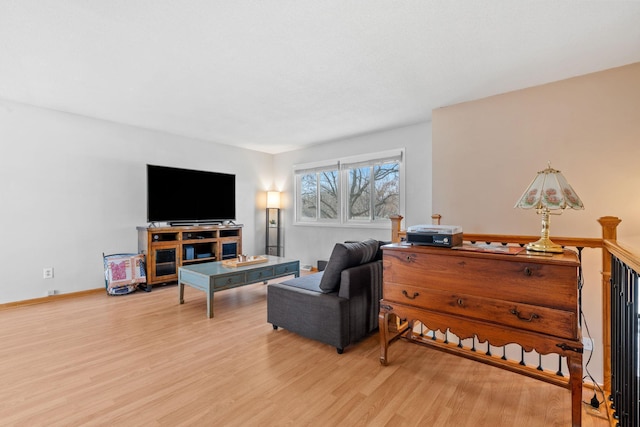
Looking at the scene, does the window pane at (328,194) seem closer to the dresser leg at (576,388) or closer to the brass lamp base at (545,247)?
the brass lamp base at (545,247)

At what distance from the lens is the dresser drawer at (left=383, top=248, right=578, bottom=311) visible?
5.05ft

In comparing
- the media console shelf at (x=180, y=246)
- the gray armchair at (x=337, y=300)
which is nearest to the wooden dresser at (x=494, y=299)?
the gray armchair at (x=337, y=300)

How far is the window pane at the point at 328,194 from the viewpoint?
17.4 ft

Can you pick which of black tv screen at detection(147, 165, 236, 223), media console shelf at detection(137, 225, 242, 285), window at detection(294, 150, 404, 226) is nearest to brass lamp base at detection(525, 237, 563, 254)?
window at detection(294, 150, 404, 226)

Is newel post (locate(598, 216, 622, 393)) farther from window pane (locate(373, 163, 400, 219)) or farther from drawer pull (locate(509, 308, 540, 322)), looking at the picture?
window pane (locate(373, 163, 400, 219))

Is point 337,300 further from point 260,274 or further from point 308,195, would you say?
point 308,195

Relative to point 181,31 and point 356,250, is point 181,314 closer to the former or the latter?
point 356,250

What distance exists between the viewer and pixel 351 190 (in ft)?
16.7

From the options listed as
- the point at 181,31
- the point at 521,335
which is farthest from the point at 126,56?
the point at 521,335

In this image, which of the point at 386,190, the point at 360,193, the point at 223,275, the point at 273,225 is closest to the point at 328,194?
the point at 360,193

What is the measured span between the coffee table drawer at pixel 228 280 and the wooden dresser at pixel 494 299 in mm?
1831

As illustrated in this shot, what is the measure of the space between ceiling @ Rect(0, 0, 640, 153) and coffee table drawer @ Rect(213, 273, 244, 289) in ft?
6.61

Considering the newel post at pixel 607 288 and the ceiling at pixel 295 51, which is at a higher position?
the ceiling at pixel 295 51

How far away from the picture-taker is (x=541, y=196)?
67.1 inches
